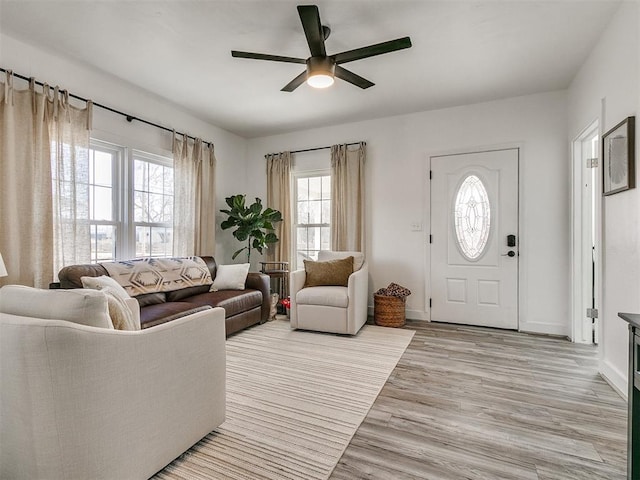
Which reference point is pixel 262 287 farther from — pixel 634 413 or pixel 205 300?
pixel 634 413

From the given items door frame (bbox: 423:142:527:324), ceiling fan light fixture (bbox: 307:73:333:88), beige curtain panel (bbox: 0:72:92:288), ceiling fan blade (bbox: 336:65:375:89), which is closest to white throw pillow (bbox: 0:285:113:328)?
beige curtain panel (bbox: 0:72:92:288)

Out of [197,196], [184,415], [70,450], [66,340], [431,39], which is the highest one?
[431,39]

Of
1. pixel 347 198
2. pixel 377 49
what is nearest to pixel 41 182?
pixel 377 49

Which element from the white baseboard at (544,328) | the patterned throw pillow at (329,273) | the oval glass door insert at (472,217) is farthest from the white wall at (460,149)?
the patterned throw pillow at (329,273)

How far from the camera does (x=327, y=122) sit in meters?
4.68

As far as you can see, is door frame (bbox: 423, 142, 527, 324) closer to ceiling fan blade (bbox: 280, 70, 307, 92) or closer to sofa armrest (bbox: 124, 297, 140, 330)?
ceiling fan blade (bbox: 280, 70, 307, 92)

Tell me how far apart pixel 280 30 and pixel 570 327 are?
13.4ft

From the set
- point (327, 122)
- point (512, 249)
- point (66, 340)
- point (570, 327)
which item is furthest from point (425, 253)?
point (66, 340)

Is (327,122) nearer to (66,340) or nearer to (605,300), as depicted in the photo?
(605,300)

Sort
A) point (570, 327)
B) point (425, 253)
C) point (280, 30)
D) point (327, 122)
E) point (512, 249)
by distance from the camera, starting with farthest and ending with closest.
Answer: point (327, 122) < point (425, 253) < point (512, 249) < point (570, 327) < point (280, 30)

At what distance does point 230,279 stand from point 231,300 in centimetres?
51

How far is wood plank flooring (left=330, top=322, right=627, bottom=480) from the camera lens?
1555mm

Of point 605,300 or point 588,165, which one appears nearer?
point 605,300

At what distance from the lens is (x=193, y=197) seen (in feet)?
14.1
